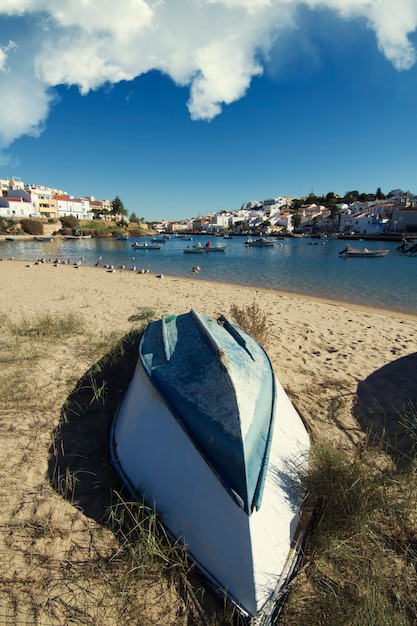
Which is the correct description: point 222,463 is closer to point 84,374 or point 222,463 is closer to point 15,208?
point 84,374

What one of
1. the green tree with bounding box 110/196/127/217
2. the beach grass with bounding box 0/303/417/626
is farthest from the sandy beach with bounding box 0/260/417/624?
the green tree with bounding box 110/196/127/217

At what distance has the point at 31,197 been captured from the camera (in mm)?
85812

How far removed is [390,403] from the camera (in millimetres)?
4605

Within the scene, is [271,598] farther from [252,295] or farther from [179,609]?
[252,295]

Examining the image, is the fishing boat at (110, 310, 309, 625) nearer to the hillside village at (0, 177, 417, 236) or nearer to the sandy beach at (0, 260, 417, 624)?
the sandy beach at (0, 260, 417, 624)

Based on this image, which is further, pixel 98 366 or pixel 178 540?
pixel 98 366

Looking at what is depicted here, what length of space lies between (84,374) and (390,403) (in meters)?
4.90

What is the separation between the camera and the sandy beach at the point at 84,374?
2240 millimetres

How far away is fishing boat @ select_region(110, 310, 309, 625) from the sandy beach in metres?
0.49

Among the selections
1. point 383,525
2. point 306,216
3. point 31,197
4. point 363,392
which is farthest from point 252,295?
point 306,216

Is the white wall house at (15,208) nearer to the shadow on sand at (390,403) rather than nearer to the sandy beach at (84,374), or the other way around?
the sandy beach at (84,374)

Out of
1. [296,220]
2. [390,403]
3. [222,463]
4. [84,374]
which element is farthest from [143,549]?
[296,220]

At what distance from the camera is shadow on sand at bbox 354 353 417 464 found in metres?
3.67

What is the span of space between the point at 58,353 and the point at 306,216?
11090 centimetres
